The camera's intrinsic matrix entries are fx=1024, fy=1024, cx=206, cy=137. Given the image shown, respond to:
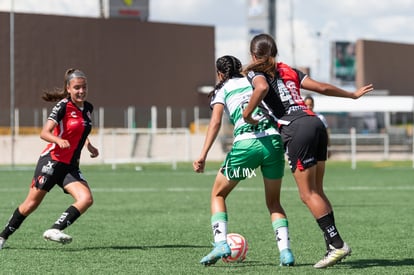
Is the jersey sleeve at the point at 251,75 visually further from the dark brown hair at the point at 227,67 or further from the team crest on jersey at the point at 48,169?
the team crest on jersey at the point at 48,169

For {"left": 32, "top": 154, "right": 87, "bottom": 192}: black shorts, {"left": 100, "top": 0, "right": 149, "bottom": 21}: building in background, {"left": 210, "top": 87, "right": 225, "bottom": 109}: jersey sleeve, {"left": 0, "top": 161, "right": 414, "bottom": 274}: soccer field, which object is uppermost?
{"left": 100, "top": 0, "right": 149, "bottom": 21}: building in background

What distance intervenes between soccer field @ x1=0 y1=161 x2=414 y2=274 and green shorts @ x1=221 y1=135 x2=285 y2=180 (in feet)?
2.96

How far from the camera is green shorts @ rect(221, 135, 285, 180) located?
368 inches

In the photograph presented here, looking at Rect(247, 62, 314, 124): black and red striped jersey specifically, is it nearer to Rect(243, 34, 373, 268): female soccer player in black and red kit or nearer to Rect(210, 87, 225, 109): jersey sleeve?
Rect(243, 34, 373, 268): female soccer player in black and red kit

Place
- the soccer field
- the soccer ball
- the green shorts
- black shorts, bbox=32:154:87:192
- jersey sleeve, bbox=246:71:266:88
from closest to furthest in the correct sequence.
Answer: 1. jersey sleeve, bbox=246:71:266:88
2. the green shorts
3. the soccer field
4. the soccer ball
5. black shorts, bbox=32:154:87:192

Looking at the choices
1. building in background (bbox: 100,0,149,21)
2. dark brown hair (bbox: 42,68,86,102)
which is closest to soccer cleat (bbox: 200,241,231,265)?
dark brown hair (bbox: 42,68,86,102)

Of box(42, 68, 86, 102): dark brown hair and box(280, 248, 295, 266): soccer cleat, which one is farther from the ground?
box(42, 68, 86, 102): dark brown hair

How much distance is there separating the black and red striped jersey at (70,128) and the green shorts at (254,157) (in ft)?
7.06

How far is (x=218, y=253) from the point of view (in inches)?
370

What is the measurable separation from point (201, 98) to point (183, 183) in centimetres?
4486

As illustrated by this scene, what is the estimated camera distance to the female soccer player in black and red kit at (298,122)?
9133 mm

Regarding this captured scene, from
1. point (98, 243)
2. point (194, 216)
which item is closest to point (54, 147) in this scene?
point (98, 243)

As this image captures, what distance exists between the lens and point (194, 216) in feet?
52.2

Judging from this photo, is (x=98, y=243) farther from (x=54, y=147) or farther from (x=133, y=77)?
(x=133, y=77)
